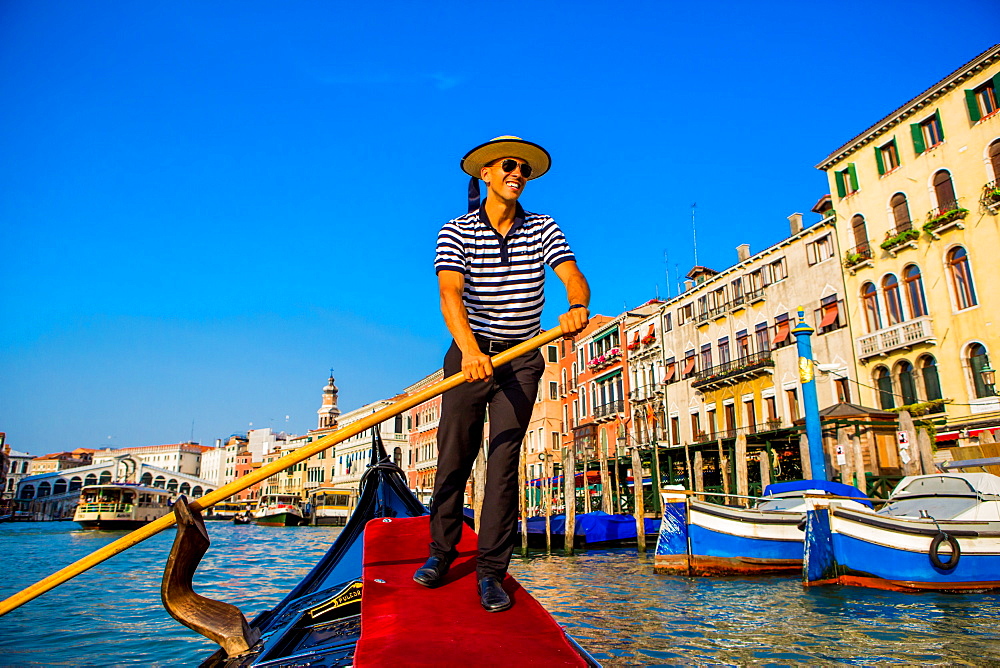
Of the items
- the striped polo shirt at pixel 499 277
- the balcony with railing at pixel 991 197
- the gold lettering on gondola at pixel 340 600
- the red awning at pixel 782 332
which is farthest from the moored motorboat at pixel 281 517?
the striped polo shirt at pixel 499 277

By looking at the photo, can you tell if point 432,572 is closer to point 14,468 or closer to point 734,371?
point 734,371

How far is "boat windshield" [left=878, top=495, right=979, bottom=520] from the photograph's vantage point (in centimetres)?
708

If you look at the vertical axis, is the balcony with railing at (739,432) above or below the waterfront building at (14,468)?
below

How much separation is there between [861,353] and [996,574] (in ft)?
28.3

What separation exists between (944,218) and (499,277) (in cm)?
1380

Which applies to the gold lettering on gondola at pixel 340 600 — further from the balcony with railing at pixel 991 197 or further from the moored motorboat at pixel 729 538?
the balcony with railing at pixel 991 197

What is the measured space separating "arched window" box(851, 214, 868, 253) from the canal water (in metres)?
9.54

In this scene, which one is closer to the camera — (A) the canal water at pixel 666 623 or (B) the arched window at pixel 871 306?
(A) the canal water at pixel 666 623

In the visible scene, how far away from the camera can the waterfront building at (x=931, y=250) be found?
39.8ft

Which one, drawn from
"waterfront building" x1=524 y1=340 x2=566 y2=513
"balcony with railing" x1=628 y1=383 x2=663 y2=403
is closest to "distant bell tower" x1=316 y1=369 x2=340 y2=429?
"waterfront building" x1=524 y1=340 x2=566 y2=513

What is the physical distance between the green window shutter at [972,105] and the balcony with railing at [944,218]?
1.58m

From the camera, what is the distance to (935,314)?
42.2 feet

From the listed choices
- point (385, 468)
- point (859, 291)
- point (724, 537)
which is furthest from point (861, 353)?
point (385, 468)

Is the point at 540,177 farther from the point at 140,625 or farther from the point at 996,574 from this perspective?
the point at 996,574
